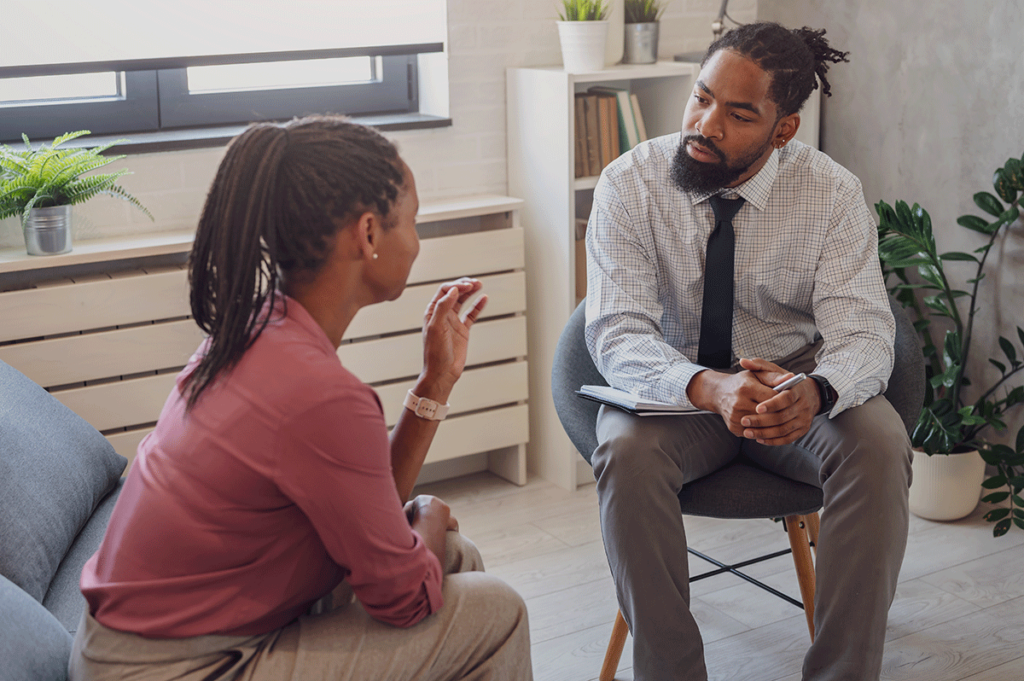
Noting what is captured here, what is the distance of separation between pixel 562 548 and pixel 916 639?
2.71ft

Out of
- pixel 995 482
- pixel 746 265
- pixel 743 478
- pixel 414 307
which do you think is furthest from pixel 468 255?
pixel 995 482

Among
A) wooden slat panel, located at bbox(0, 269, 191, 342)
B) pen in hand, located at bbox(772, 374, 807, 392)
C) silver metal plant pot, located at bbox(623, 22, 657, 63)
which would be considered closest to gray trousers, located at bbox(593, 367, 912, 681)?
pen in hand, located at bbox(772, 374, 807, 392)

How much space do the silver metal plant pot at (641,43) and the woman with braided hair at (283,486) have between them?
1799 millimetres

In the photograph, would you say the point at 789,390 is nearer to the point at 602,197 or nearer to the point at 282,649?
the point at 602,197

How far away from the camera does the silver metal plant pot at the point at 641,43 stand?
9.23ft

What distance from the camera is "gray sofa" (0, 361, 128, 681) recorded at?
4.18 ft

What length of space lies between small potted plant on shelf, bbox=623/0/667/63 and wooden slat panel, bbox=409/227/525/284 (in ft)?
A: 2.02

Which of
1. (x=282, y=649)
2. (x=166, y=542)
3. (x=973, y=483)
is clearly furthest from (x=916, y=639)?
(x=166, y=542)

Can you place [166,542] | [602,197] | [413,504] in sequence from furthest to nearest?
[602,197] < [413,504] < [166,542]

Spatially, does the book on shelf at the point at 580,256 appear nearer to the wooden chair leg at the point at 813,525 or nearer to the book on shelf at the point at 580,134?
the book on shelf at the point at 580,134

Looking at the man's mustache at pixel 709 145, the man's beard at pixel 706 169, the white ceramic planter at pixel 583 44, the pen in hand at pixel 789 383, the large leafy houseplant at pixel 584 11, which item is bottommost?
the pen in hand at pixel 789 383

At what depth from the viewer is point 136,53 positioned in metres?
2.45

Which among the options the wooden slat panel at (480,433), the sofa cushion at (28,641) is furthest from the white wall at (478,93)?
the sofa cushion at (28,641)

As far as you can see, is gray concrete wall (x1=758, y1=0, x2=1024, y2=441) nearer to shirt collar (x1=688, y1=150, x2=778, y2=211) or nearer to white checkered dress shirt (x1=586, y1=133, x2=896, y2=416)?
white checkered dress shirt (x1=586, y1=133, x2=896, y2=416)
